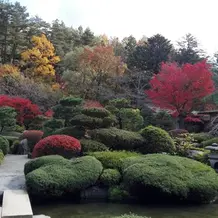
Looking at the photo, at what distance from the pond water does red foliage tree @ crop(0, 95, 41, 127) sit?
12.3 m

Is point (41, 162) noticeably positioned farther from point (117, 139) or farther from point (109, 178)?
point (117, 139)

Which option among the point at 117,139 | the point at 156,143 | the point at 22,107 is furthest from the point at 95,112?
the point at 22,107

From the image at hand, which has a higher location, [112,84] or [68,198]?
[112,84]

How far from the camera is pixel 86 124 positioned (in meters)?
13.6

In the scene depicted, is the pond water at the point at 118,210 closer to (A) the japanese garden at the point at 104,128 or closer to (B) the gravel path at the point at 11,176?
(A) the japanese garden at the point at 104,128

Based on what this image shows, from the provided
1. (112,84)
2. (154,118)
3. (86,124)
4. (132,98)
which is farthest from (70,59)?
(86,124)

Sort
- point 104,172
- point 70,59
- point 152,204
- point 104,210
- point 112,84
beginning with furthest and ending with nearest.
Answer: point 70,59
point 112,84
point 104,172
point 152,204
point 104,210

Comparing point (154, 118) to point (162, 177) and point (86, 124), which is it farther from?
point (162, 177)

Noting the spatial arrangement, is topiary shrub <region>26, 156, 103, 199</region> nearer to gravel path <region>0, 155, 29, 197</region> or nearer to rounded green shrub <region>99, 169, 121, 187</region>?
rounded green shrub <region>99, 169, 121, 187</region>

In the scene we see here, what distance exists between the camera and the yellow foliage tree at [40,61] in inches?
1154

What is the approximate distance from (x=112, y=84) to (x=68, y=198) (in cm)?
1813

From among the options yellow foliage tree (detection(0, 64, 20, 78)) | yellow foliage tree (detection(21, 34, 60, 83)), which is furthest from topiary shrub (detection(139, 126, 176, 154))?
yellow foliage tree (detection(21, 34, 60, 83))

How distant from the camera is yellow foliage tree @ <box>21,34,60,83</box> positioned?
29322mm

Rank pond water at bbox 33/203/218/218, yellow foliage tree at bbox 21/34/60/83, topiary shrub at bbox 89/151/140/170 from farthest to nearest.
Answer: yellow foliage tree at bbox 21/34/60/83, topiary shrub at bbox 89/151/140/170, pond water at bbox 33/203/218/218
